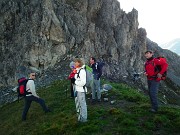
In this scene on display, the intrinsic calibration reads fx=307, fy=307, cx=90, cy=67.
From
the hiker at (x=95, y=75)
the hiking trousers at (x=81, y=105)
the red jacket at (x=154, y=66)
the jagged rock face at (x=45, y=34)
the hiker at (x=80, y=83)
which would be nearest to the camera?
the hiker at (x=80, y=83)

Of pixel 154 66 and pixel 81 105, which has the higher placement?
pixel 154 66

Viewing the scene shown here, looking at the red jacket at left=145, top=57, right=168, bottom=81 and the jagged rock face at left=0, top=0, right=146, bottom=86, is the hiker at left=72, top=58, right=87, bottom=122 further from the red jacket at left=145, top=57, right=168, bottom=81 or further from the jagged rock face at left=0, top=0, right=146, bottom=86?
the jagged rock face at left=0, top=0, right=146, bottom=86

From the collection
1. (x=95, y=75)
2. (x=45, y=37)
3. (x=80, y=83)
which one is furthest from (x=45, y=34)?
(x=80, y=83)

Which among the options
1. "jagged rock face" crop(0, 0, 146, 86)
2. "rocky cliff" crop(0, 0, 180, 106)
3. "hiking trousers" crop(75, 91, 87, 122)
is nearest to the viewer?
"hiking trousers" crop(75, 91, 87, 122)

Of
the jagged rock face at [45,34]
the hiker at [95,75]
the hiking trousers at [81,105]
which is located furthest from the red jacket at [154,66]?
the jagged rock face at [45,34]

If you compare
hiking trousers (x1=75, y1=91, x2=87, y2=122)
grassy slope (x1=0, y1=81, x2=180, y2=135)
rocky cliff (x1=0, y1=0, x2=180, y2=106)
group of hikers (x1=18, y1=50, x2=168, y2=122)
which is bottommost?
grassy slope (x1=0, y1=81, x2=180, y2=135)

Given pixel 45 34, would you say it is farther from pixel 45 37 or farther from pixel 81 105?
pixel 81 105

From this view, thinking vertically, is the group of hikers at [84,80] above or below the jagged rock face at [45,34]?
below

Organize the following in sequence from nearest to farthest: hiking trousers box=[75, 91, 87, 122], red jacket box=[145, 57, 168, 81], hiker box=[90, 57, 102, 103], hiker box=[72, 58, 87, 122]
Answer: hiker box=[72, 58, 87, 122], hiking trousers box=[75, 91, 87, 122], red jacket box=[145, 57, 168, 81], hiker box=[90, 57, 102, 103]

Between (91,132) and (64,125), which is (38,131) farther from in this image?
(91,132)

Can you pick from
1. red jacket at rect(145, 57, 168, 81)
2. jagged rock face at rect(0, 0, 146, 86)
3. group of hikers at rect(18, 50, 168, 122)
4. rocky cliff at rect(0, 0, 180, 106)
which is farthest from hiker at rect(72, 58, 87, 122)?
jagged rock face at rect(0, 0, 146, 86)

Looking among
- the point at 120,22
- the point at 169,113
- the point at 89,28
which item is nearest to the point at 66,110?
the point at 169,113

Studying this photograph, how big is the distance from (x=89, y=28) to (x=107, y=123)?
51.0 m

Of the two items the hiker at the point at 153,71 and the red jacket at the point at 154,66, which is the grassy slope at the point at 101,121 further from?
the red jacket at the point at 154,66
